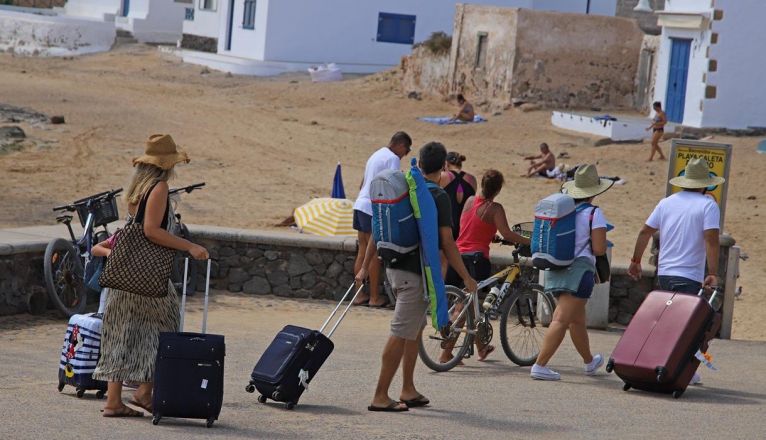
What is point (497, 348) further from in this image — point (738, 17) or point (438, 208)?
point (738, 17)

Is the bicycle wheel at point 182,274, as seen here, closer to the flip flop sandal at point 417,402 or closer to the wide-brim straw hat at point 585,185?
the wide-brim straw hat at point 585,185

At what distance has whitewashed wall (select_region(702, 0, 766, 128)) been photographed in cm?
2895

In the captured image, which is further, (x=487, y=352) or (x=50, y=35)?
(x=50, y=35)

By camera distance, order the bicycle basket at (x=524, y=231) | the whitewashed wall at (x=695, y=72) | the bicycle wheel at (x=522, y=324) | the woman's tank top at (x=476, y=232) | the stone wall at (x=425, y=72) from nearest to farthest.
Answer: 1. the bicycle wheel at (x=522, y=324)
2. the woman's tank top at (x=476, y=232)
3. the bicycle basket at (x=524, y=231)
4. the whitewashed wall at (x=695, y=72)
5. the stone wall at (x=425, y=72)

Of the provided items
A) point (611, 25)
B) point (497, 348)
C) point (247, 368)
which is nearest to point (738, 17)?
point (611, 25)

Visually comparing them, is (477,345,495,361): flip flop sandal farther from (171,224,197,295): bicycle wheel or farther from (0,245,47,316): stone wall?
(0,245,47,316): stone wall

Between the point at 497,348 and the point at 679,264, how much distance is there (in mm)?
2107

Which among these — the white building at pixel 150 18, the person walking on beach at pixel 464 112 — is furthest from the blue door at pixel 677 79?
the white building at pixel 150 18

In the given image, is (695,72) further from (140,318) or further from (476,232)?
(140,318)

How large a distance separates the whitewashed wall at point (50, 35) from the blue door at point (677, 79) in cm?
2464

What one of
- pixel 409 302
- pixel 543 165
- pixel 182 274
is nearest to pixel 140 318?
pixel 409 302

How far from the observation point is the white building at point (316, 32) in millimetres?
42812

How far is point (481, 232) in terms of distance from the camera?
31.0 feet

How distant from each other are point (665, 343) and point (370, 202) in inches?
125
